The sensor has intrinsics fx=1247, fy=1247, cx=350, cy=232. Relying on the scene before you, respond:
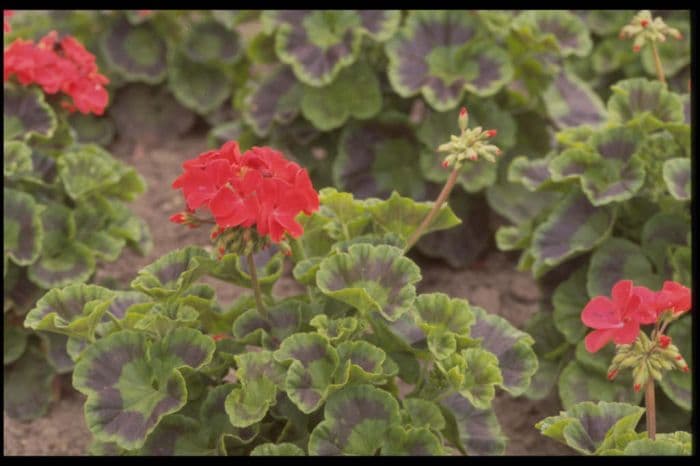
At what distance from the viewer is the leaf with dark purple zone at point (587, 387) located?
3455 millimetres

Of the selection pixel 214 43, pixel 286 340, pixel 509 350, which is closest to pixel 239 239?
pixel 286 340

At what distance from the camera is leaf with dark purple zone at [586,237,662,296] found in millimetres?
3477

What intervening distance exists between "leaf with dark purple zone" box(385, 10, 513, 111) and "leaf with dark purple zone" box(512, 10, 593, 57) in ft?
0.41

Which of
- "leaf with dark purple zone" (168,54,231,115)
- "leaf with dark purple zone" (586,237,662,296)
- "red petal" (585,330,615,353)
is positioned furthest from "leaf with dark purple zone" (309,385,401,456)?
"leaf with dark purple zone" (168,54,231,115)

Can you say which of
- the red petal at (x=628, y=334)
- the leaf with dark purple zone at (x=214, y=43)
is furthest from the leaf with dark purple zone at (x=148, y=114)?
the red petal at (x=628, y=334)

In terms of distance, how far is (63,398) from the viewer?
12.9 ft

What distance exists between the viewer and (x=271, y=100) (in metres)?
4.46

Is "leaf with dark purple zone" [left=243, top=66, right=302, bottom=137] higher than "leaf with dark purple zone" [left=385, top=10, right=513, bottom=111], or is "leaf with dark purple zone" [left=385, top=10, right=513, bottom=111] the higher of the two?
"leaf with dark purple zone" [left=385, top=10, right=513, bottom=111]

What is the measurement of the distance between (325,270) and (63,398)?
5.06ft

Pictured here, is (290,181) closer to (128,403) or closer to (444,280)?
(128,403)

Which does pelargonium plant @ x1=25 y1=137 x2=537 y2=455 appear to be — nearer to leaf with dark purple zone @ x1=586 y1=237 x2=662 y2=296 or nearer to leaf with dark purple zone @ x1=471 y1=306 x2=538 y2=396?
leaf with dark purple zone @ x1=471 y1=306 x2=538 y2=396

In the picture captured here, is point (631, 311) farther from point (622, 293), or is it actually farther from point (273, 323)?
point (273, 323)

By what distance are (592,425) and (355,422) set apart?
19.0 inches

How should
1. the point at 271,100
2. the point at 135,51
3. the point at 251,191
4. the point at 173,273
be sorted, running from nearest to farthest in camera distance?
the point at 251,191 < the point at 173,273 < the point at 271,100 < the point at 135,51
